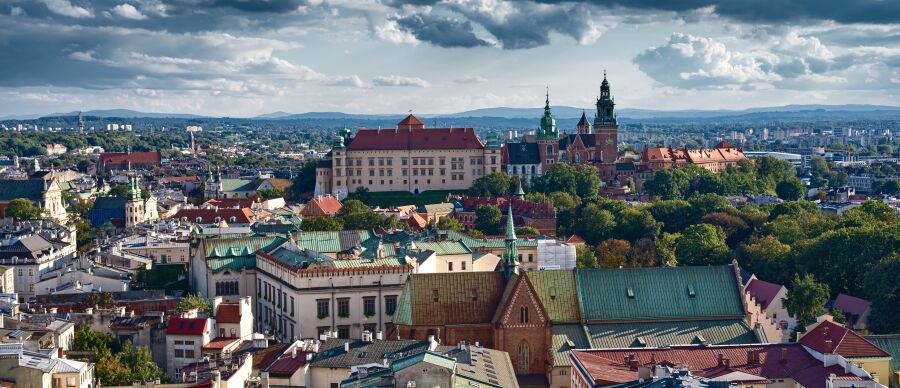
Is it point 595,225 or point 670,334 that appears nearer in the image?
point 670,334

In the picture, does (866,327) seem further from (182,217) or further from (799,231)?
(182,217)

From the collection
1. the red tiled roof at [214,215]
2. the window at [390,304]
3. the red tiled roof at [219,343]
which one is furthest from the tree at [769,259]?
the red tiled roof at [214,215]

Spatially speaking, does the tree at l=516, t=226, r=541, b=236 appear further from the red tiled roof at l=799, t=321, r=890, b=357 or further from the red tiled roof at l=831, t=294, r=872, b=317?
the red tiled roof at l=799, t=321, r=890, b=357

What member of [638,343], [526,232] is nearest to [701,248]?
[526,232]

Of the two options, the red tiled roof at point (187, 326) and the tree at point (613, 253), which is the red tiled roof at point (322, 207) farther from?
the red tiled roof at point (187, 326)

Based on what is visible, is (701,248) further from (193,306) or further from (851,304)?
(193,306)

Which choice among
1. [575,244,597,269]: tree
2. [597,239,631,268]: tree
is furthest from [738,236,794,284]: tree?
[575,244,597,269]: tree
